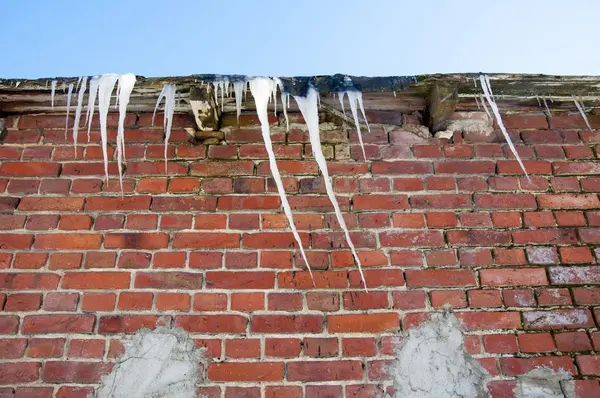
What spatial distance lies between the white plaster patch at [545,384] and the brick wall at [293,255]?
0.11 feet

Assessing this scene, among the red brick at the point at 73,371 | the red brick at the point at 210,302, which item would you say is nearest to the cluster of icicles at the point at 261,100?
the red brick at the point at 210,302

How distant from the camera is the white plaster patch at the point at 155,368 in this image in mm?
1628

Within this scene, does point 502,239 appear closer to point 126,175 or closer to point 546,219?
point 546,219

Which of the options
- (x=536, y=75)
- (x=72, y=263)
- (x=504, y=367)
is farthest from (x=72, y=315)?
(x=536, y=75)

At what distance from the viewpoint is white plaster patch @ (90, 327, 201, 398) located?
1.63 meters

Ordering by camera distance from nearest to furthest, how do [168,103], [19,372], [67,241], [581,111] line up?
[19,372], [67,241], [168,103], [581,111]

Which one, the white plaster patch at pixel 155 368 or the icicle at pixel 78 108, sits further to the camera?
the icicle at pixel 78 108

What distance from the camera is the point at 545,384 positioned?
165 centimetres

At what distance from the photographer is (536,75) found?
1941 mm

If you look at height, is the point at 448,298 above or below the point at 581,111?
below

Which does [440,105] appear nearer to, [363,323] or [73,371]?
[363,323]

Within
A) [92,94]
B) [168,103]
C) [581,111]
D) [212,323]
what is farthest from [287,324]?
[581,111]

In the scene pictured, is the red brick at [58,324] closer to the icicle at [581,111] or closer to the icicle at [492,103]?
the icicle at [492,103]

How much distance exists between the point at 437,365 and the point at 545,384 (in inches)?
16.4
